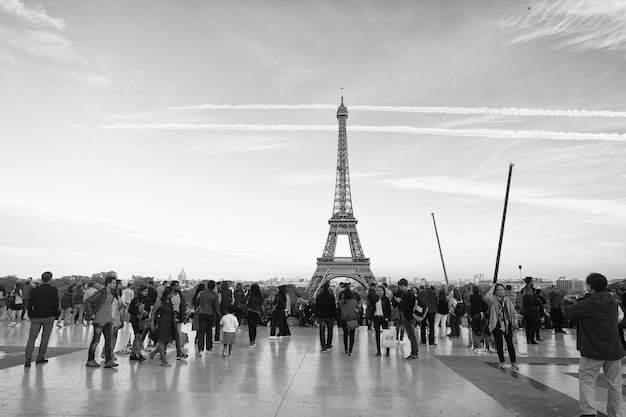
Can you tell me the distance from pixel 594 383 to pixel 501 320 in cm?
382

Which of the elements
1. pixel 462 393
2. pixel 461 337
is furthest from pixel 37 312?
pixel 461 337

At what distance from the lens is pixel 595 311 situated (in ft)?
19.6

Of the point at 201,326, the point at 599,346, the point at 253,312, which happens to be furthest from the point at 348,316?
the point at 599,346

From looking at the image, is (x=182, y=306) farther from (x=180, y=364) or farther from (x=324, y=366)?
(x=324, y=366)

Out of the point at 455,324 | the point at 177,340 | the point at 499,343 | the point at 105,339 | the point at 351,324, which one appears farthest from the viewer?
the point at 455,324

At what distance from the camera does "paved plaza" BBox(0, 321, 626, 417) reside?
6.24m

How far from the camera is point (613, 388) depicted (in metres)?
5.79

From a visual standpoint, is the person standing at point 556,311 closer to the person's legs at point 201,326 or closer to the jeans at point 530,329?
the jeans at point 530,329

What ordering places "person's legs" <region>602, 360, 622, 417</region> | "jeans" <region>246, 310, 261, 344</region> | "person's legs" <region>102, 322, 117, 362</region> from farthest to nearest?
"jeans" <region>246, 310, 261, 344</region> → "person's legs" <region>102, 322, 117, 362</region> → "person's legs" <region>602, 360, 622, 417</region>

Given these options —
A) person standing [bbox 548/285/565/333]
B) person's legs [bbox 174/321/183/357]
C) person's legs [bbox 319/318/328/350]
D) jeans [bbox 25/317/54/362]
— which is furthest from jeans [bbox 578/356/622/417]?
person standing [bbox 548/285/565/333]

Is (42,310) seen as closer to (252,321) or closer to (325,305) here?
(252,321)

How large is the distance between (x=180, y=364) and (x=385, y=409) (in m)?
5.28

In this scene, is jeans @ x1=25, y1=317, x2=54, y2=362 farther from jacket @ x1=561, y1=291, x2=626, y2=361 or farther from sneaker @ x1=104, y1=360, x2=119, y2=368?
jacket @ x1=561, y1=291, x2=626, y2=361

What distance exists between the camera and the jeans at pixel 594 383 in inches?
226
